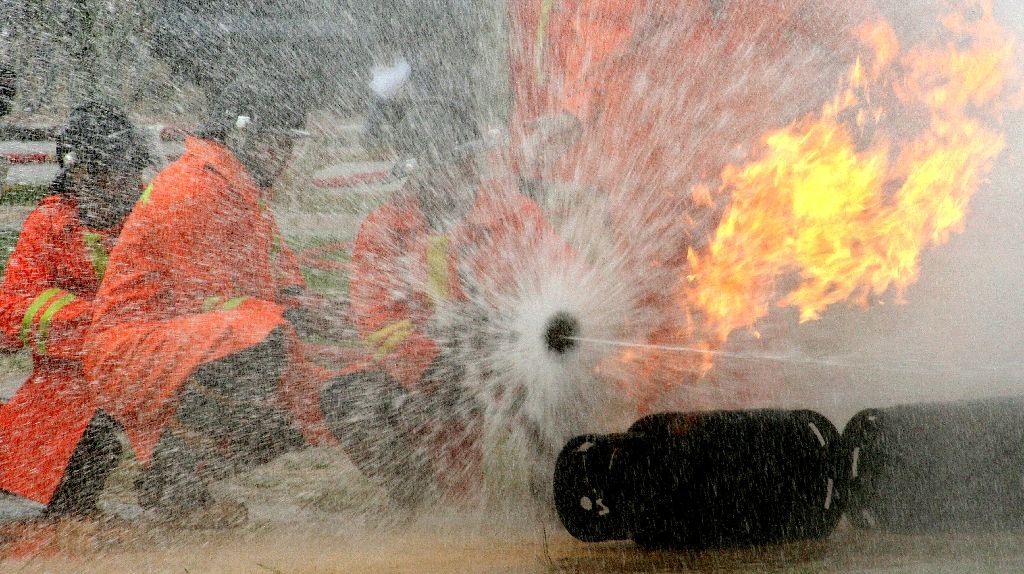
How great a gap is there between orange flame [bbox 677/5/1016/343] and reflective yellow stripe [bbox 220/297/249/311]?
1750 millimetres

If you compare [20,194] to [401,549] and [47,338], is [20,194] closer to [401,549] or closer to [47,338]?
[47,338]

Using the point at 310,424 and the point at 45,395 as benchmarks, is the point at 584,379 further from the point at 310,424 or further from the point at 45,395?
the point at 45,395

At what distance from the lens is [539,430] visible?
Answer: 3672 millimetres

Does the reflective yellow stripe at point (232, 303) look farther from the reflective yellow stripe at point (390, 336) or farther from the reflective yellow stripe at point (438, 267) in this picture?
the reflective yellow stripe at point (438, 267)

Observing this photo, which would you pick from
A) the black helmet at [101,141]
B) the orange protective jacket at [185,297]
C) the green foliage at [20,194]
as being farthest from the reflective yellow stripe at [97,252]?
the green foliage at [20,194]

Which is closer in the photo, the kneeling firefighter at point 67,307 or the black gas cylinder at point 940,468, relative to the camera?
the black gas cylinder at point 940,468

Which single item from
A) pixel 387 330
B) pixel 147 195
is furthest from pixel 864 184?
pixel 147 195

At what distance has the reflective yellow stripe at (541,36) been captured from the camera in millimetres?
4492

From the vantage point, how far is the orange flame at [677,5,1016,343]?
3881 millimetres

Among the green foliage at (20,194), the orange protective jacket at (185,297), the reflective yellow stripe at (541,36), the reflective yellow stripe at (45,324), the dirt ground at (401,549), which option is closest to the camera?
the dirt ground at (401,549)

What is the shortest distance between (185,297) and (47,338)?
1.85ft

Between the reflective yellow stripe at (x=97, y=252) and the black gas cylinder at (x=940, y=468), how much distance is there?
10.7 feet

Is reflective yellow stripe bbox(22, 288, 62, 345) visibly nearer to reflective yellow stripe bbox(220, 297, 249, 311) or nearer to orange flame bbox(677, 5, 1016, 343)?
reflective yellow stripe bbox(220, 297, 249, 311)

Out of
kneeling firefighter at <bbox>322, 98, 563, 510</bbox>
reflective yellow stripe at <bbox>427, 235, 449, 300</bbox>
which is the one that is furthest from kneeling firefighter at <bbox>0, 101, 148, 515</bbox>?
reflective yellow stripe at <bbox>427, 235, 449, 300</bbox>
